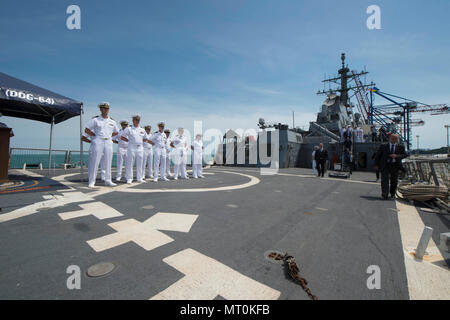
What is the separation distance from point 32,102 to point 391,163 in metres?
9.38

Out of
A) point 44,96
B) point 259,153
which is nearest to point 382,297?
point 44,96

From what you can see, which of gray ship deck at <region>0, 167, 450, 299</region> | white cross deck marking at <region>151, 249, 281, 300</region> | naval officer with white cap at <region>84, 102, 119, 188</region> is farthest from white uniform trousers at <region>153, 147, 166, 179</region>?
white cross deck marking at <region>151, 249, 281, 300</region>

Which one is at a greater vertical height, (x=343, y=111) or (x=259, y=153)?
(x=343, y=111)

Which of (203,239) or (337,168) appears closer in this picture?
(203,239)

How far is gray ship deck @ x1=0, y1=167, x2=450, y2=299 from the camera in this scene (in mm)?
1340

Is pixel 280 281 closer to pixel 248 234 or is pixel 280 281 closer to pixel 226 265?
pixel 226 265

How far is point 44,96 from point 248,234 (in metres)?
6.42

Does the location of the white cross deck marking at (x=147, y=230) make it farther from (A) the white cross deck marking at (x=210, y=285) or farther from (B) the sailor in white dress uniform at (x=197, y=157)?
(B) the sailor in white dress uniform at (x=197, y=157)

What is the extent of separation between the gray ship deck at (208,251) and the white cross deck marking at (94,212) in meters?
0.02

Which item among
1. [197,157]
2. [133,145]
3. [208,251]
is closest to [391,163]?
[208,251]

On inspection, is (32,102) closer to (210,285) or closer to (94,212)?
(94,212)

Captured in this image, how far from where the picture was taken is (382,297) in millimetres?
1300
